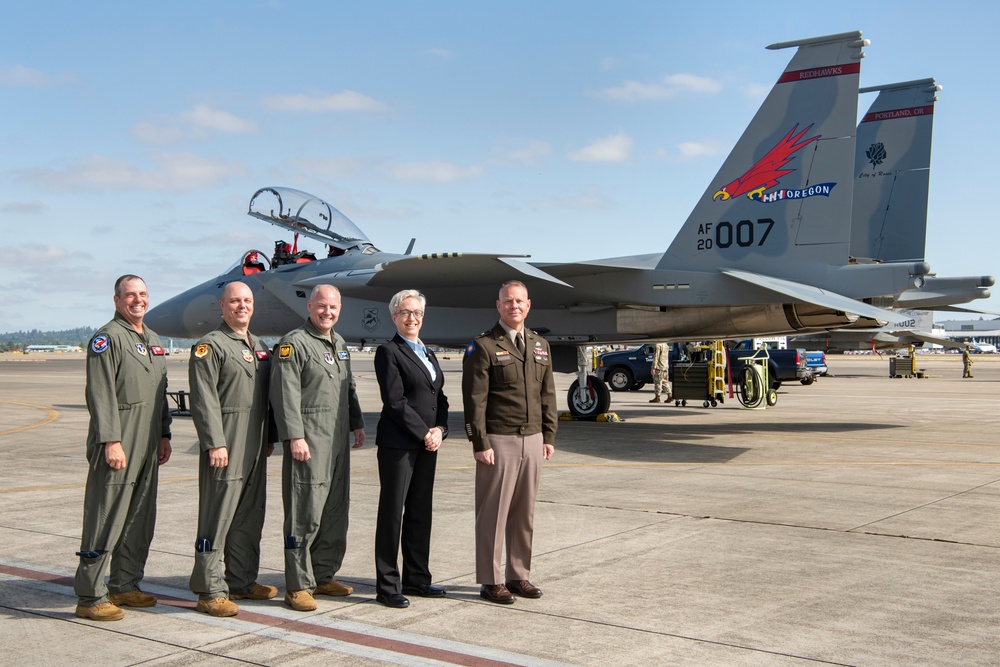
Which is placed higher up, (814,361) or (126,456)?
(814,361)

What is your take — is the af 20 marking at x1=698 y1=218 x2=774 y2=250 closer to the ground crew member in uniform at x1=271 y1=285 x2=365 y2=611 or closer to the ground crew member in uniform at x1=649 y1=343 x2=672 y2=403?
the ground crew member in uniform at x1=271 y1=285 x2=365 y2=611

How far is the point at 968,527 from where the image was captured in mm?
7113

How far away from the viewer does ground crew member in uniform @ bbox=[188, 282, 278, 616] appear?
4871 mm

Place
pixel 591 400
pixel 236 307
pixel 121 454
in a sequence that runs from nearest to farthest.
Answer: pixel 121 454, pixel 236 307, pixel 591 400

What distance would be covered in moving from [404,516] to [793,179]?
9.50 meters

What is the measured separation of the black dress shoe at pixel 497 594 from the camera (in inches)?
199

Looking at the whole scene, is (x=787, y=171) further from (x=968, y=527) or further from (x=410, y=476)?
(x=410, y=476)

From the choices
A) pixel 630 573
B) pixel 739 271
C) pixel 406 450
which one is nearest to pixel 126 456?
pixel 406 450

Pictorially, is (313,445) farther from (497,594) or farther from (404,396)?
(497,594)

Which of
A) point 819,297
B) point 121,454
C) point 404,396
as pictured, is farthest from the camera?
point 819,297

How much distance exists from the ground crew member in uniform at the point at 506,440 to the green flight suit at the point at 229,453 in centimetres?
124

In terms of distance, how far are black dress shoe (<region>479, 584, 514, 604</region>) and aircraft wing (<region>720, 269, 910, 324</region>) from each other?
7726 millimetres

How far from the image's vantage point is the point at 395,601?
501 cm

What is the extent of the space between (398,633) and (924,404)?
20579mm
